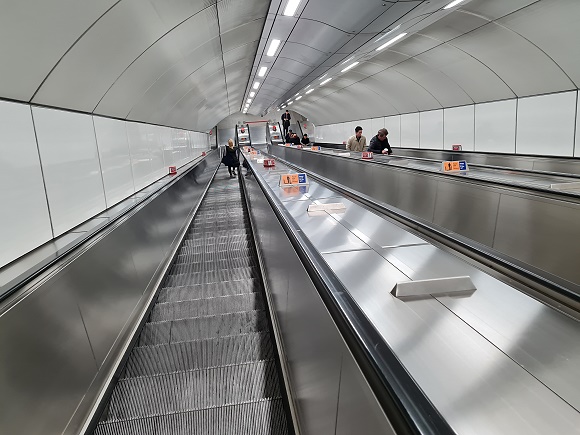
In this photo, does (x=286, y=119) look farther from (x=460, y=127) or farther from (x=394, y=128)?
(x=460, y=127)

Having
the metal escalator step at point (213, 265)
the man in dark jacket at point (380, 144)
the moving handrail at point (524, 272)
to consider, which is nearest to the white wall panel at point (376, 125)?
the man in dark jacket at point (380, 144)

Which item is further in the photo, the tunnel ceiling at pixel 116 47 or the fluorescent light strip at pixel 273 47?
the fluorescent light strip at pixel 273 47

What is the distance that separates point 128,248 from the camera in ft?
13.8

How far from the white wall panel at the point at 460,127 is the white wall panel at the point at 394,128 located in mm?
3385

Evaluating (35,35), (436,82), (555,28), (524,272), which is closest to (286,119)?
(436,82)

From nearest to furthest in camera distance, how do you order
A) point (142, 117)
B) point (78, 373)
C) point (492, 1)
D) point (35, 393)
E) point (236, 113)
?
point (35, 393)
point (78, 373)
point (492, 1)
point (142, 117)
point (236, 113)

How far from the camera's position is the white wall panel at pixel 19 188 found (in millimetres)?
2924

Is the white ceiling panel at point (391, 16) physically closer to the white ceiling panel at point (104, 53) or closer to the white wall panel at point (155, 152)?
the white ceiling panel at point (104, 53)

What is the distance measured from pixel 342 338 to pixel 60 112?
3861 mm

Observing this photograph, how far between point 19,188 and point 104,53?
1856 mm

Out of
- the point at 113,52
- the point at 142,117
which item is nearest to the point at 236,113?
the point at 142,117

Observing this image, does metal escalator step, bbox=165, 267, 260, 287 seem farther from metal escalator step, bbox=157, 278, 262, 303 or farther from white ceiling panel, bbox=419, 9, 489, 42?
white ceiling panel, bbox=419, 9, 489, 42

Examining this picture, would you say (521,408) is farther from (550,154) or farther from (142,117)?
(550,154)

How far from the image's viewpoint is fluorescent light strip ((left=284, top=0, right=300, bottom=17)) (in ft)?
18.7
